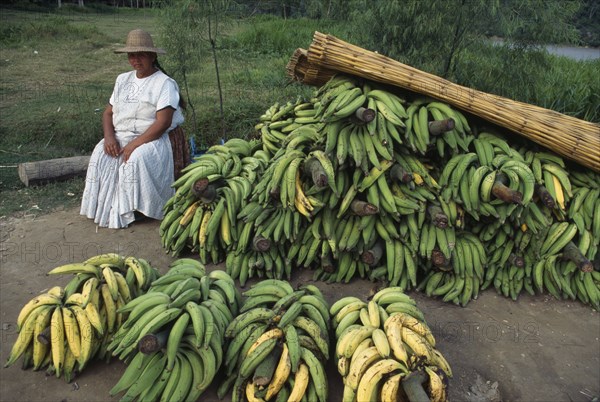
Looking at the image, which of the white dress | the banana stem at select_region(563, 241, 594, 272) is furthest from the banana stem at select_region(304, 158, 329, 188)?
the white dress

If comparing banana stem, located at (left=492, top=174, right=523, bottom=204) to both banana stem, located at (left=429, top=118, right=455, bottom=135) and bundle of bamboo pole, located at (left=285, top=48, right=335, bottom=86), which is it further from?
bundle of bamboo pole, located at (left=285, top=48, right=335, bottom=86)

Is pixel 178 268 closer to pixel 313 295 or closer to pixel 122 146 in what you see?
pixel 313 295

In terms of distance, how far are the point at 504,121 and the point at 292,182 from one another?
1.65 metres

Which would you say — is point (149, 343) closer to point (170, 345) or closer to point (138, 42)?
point (170, 345)

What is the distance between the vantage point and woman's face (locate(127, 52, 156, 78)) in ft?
16.5

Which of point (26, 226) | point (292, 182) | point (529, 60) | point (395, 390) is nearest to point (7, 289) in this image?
point (26, 226)

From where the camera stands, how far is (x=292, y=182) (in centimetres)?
356

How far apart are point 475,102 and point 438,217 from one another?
0.94 meters

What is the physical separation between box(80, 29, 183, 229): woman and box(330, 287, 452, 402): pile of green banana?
9.46 ft

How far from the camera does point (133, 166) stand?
490 cm

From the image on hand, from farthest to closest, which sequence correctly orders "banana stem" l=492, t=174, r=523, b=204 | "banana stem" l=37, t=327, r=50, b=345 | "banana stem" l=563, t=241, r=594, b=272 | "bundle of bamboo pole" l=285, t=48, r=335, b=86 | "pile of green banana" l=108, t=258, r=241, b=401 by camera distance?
"bundle of bamboo pole" l=285, t=48, r=335, b=86 → "banana stem" l=563, t=241, r=594, b=272 → "banana stem" l=492, t=174, r=523, b=204 → "banana stem" l=37, t=327, r=50, b=345 → "pile of green banana" l=108, t=258, r=241, b=401

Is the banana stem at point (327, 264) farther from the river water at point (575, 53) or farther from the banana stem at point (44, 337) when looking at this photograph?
the river water at point (575, 53)

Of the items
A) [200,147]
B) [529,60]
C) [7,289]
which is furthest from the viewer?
[200,147]

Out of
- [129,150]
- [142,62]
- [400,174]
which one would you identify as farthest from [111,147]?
[400,174]
